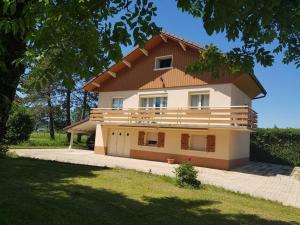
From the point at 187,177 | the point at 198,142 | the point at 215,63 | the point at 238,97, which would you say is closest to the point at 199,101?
the point at 198,142

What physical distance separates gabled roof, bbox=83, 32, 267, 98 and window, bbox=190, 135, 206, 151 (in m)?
4.46

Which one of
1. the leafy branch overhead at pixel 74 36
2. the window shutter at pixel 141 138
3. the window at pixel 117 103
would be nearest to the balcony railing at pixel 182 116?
the window at pixel 117 103

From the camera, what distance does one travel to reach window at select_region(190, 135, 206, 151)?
22422 millimetres

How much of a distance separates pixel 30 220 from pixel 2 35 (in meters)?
3.20

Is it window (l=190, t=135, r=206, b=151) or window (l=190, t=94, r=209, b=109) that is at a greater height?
→ window (l=190, t=94, r=209, b=109)

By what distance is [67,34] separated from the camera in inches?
185

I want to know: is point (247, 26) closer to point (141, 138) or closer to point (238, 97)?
point (238, 97)

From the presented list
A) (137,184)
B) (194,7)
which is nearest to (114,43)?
(194,7)

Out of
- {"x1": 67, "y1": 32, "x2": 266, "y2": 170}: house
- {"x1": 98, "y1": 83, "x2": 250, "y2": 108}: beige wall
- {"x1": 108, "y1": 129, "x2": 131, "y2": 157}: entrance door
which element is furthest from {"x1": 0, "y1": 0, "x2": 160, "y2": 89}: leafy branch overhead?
{"x1": 108, "y1": 129, "x2": 131, "y2": 157}: entrance door

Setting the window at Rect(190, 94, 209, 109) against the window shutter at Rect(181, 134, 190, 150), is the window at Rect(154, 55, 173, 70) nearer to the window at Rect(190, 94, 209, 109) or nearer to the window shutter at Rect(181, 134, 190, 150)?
the window at Rect(190, 94, 209, 109)

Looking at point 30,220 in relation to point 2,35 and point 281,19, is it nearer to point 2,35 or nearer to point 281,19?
point 2,35

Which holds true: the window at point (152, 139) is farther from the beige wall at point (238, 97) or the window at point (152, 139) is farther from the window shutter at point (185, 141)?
the beige wall at point (238, 97)

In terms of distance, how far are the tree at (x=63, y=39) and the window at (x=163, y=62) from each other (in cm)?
2010

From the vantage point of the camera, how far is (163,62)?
2538 centimetres
